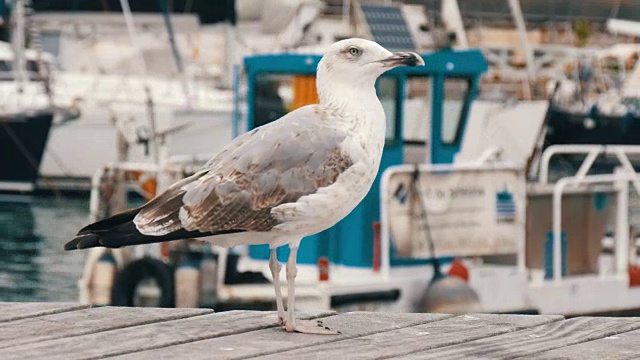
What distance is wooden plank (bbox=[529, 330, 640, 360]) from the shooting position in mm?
3793

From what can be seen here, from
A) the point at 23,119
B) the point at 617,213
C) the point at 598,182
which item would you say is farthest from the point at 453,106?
the point at 23,119

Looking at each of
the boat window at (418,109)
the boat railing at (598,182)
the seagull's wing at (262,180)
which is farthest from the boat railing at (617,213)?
the seagull's wing at (262,180)

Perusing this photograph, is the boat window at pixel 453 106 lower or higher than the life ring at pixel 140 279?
higher

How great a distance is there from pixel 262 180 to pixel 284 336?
0.57 meters

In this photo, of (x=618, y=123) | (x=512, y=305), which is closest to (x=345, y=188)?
(x=512, y=305)

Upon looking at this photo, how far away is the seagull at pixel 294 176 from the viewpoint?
4461 mm

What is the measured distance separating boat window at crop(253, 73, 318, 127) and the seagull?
752 cm

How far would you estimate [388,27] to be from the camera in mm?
14469

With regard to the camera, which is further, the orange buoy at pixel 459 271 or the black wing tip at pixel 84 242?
the orange buoy at pixel 459 271

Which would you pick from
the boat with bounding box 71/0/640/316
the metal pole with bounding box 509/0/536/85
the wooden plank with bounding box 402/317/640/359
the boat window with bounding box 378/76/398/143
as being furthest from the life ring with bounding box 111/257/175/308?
the metal pole with bounding box 509/0/536/85

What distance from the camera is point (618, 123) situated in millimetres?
39281

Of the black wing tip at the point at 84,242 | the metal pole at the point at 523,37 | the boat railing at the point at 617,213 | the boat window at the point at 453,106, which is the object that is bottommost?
the boat railing at the point at 617,213

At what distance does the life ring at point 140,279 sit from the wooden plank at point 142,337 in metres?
7.86

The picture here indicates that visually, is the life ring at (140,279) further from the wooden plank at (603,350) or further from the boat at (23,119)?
the boat at (23,119)
